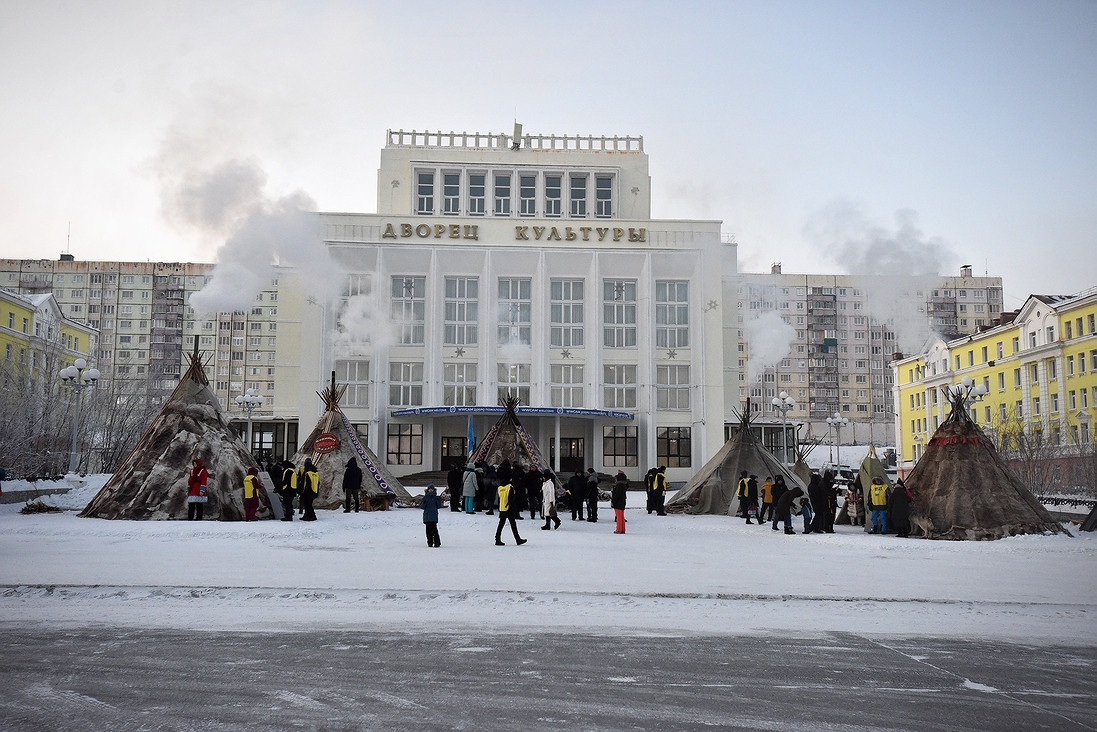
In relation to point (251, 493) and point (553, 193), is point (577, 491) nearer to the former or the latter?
point (251, 493)

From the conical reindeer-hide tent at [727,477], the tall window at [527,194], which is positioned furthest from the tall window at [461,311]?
the conical reindeer-hide tent at [727,477]

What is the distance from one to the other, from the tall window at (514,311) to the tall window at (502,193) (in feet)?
18.6

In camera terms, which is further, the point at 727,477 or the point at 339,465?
the point at 727,477

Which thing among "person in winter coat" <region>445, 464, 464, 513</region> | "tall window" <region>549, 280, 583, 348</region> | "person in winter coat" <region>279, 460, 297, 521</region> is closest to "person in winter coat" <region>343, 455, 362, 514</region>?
"person in winter coat" <region>445, 464, 464, 513</region>

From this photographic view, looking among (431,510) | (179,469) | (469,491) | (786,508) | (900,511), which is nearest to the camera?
(431,510)

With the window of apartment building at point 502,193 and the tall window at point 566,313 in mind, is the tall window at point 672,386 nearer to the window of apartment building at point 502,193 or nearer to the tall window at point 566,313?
the tall window at point 566,313

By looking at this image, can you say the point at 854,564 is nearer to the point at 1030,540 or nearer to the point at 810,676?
the point at 1030,540

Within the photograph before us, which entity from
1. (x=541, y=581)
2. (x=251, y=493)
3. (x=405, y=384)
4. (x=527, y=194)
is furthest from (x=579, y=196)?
(x=541, y=581)

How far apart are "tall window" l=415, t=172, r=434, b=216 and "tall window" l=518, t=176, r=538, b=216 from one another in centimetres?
554

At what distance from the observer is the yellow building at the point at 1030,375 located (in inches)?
1839

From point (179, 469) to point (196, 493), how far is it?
1319 millimetres

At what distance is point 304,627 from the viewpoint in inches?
342

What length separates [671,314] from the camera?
2013 inches

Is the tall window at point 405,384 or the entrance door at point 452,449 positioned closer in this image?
the tall window at point 405,384
